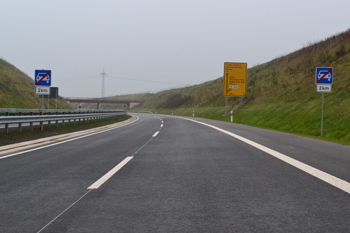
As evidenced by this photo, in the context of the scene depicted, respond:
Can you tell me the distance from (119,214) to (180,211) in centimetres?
68

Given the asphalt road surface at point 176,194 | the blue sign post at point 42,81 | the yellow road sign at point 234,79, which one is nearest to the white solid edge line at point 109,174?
the asphalt road surface at point 176,194

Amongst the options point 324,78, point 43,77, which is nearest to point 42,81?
point 43,77

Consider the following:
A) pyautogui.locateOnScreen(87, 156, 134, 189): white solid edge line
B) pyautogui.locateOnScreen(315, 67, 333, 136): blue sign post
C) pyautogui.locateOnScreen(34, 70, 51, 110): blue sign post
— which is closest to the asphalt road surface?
pyautogui.locateOnScreen(87, 156, 134, 189): white solid edge line

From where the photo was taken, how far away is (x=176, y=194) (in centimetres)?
406

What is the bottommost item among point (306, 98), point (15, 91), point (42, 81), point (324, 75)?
point (42, 81)

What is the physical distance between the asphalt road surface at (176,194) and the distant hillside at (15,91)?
29060 mm

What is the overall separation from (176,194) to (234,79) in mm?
30162

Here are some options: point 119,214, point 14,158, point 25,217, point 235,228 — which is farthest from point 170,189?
point 14,158

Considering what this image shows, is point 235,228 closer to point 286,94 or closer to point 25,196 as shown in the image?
point 25,196

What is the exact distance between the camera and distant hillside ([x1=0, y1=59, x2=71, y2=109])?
3244cm

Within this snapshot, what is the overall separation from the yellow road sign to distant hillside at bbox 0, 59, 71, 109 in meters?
23.0

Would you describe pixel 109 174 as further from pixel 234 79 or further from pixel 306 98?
pixel 234 79

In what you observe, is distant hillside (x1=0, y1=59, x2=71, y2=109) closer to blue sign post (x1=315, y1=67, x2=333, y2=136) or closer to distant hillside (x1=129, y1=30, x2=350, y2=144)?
distant hillside (x1=129, y1=30, x2=350, y2=144)

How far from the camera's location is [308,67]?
1419 inches
